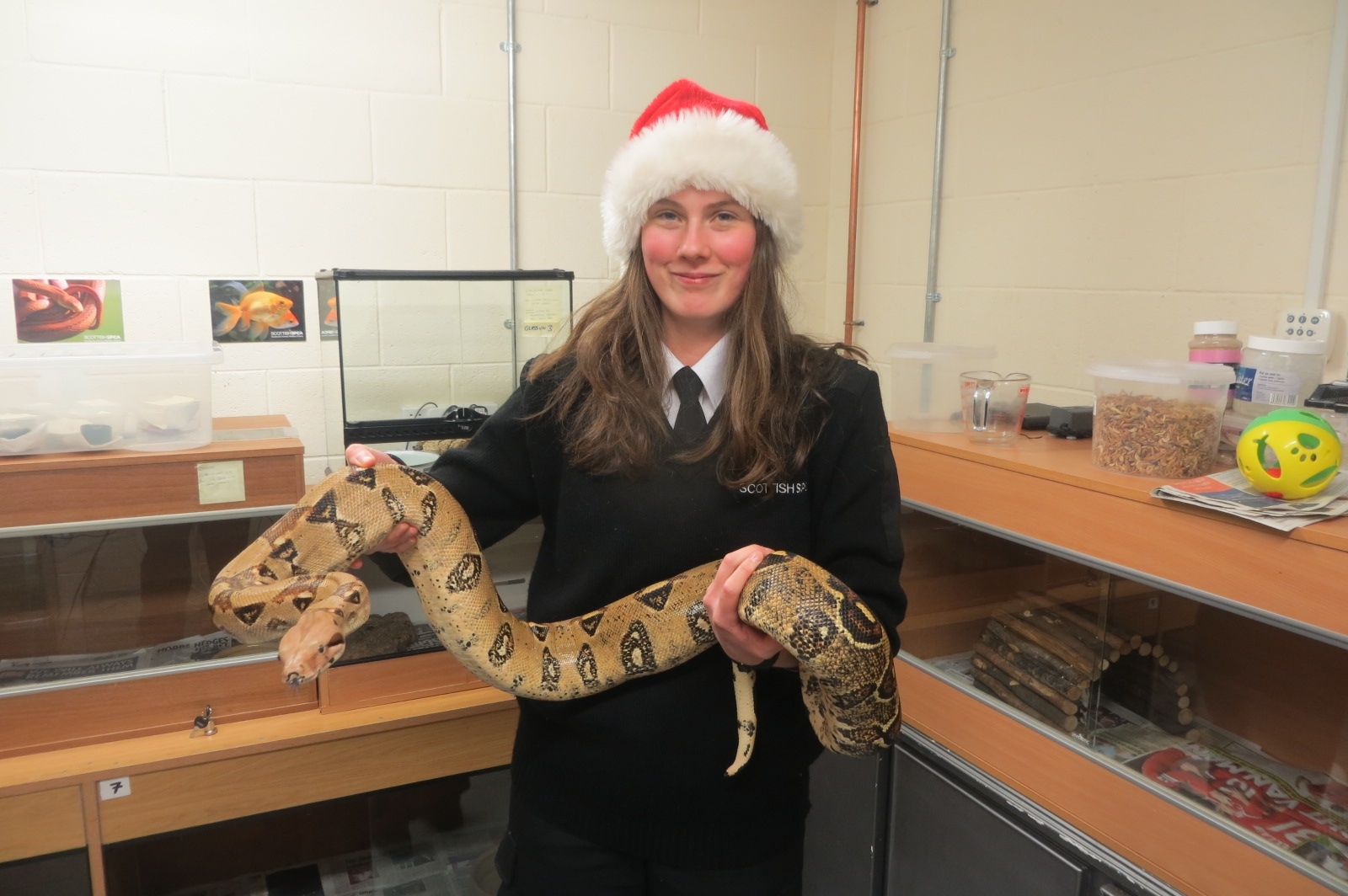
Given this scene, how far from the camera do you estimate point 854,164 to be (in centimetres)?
368

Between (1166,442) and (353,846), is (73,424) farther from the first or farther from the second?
(1166,442)

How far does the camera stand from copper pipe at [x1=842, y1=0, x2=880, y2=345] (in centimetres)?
362

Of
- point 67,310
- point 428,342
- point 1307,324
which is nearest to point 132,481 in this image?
point 67,310

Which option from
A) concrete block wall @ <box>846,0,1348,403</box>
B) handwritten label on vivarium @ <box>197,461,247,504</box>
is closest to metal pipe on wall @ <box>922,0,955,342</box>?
concrete block wall @ <box>846,0,1348,403</box>

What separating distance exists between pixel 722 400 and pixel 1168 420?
0.93m

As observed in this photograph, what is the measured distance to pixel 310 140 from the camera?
9.78 feet

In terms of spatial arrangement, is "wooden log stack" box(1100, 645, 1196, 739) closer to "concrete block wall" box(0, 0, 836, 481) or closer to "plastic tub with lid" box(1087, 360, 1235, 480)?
"plastic tub with lid" box(1087, 360, 1235, 480)

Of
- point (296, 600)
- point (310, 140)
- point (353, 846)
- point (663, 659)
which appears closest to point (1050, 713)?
point (663, 659)

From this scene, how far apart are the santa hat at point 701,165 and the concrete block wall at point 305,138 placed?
4.97 feet

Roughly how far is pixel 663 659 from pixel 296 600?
68 cm

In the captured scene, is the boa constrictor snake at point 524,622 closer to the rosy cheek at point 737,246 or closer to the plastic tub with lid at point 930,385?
the rosy cheek at point 737,246

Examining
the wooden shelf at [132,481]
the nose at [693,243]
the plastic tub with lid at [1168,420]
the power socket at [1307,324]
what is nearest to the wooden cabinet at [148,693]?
the wooden shelf at [132,481]

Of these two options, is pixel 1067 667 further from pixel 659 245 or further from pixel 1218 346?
pixel 659 245

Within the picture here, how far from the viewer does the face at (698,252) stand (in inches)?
63.1
